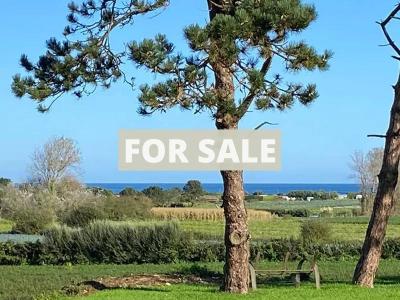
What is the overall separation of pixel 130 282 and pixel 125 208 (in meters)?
18.9

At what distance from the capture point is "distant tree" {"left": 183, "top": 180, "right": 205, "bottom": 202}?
6034cm

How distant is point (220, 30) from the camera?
29.8ft

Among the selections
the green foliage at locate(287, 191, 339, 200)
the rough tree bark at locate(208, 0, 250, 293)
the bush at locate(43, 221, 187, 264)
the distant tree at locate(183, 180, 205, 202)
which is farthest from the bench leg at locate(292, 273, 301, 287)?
the green foliage at locate(287, 191, 339, 200)

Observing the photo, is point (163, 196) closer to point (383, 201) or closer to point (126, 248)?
point (126, 248)

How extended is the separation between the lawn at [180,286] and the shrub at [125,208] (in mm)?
10152

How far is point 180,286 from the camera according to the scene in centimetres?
1305

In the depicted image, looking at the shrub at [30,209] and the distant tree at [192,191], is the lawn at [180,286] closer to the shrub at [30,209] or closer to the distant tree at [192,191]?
the shrub at [30,209]

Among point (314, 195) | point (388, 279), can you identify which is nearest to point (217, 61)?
point (388, 279)

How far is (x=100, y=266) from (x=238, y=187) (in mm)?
9711

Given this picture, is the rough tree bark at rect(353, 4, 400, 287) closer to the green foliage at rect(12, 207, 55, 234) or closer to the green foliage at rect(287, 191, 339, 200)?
the green foliage at rect(12, 207, 55, 234)

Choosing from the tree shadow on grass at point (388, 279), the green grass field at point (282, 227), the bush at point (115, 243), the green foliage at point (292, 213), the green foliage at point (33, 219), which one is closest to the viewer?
the tree shadow on grass at point (388, 279)

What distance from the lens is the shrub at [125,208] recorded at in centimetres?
3081

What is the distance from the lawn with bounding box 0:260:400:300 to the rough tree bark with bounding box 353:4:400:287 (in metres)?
0.32

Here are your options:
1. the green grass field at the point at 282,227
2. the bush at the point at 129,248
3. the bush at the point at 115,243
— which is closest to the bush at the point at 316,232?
the bush at the point at 129,248
